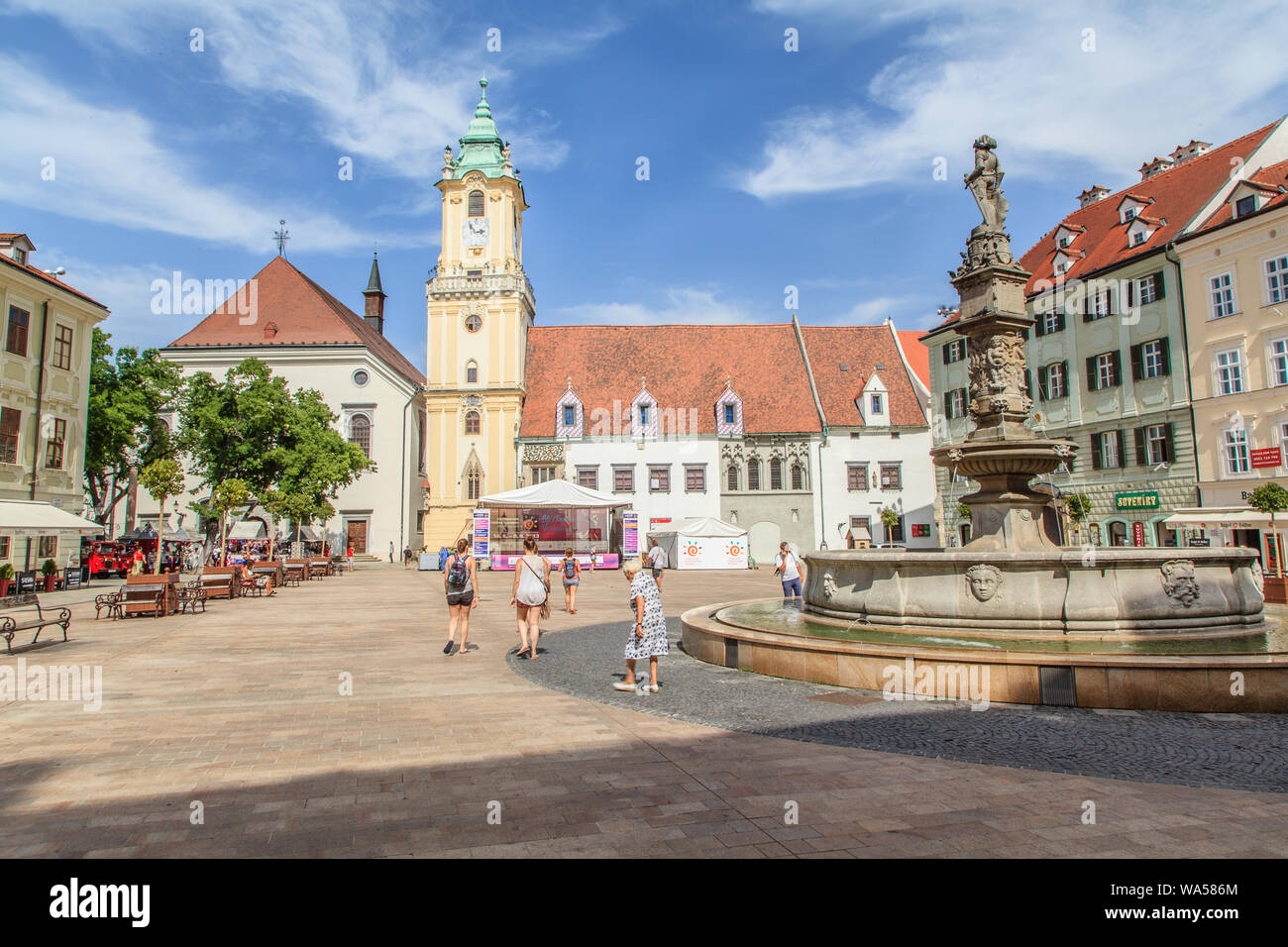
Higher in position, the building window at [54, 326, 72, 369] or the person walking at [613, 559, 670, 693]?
the building window at [54, 326, 72, 369]

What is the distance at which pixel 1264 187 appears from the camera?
26.9m

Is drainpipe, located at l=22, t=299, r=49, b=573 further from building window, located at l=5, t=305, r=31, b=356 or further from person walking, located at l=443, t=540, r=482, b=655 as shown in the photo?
person walking, located at l=443, t=540, r=482, b=655

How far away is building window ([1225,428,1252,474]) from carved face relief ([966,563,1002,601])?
77.7 ft

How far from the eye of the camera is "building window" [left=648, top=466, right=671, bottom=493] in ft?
155

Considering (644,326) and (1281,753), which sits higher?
(644,326)

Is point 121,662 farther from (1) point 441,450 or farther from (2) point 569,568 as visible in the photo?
(1) point 441,450

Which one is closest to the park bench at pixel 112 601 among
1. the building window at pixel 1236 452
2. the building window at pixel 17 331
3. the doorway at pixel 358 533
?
the building window at pixel 17 331

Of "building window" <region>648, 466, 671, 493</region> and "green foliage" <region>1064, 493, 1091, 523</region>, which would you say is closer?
"green foliage" <region>1064, 493, 1091, 523</region>

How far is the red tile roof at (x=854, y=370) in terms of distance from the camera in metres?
48.2

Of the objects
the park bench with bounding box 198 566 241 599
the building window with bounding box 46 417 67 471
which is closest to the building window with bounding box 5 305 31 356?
the building window with bounding box 46 417 67 471

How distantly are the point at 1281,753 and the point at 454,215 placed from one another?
171ft

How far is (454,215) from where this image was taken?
51.0 meters

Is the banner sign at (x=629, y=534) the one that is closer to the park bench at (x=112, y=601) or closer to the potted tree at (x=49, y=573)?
the potted tree at (x=49, y=573)
